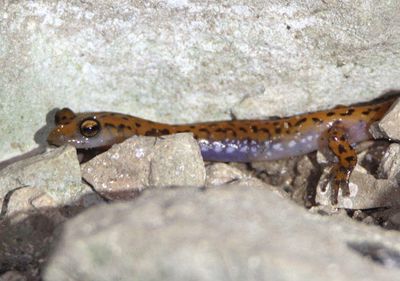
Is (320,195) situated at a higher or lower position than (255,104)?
lower

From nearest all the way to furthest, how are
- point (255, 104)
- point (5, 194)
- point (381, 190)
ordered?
point (5, 194)
point (381, 190)
point (255, 104)

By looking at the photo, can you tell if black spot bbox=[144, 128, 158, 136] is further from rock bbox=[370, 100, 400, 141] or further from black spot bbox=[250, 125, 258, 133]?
rock bbox=[370, 100, 400, 141]

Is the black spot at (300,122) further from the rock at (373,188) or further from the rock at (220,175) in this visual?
the rock at (220,175)

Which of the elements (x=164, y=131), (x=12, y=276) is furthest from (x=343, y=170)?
(x=12, y=276)

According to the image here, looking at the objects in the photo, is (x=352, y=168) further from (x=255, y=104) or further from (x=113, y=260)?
(x=113, y=260)

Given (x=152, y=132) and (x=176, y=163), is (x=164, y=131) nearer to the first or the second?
(x=152, y=132)

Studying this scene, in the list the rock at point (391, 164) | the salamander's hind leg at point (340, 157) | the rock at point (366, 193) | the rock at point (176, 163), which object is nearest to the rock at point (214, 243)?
the rock at point (176, 163)

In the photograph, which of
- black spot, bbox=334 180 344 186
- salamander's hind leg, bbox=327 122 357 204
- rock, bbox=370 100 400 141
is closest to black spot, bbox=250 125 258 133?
salamander's hind leg, bbox=327 122 357 204

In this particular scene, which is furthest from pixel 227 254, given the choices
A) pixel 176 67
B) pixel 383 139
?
pixel 383 139
